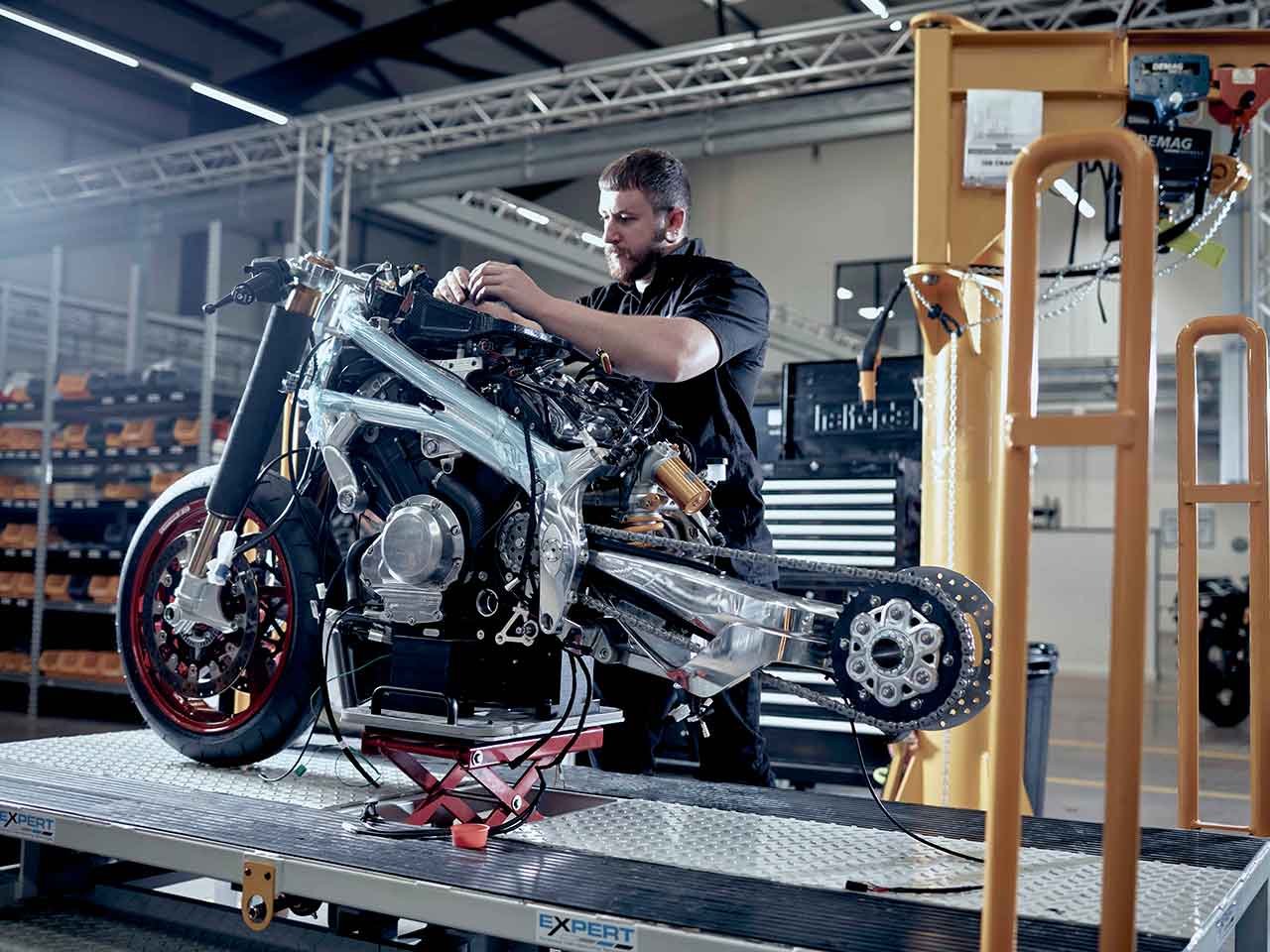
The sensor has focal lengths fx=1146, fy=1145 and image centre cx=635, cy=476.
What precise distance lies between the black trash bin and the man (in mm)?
1521

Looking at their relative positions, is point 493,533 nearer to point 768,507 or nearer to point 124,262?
point 768,507

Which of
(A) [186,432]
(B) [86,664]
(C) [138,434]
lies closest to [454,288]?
(A) [186,432]

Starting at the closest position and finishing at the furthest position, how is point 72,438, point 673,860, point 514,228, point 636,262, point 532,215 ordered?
1. point 673,860
2. point 636,262
3. point 72,438
4. point 532,215
5. point 514,228

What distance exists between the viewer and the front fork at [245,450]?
8.16 ft

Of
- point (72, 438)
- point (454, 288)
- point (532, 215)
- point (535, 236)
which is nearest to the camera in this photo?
point (454, 288)

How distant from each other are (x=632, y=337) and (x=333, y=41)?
1121cm

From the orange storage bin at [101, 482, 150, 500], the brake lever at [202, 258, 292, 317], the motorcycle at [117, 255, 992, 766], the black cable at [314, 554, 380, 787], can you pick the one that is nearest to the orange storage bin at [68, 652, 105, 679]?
the orange storage bin at [101, 482, 150, 500]

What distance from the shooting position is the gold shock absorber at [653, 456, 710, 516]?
7.41 ft

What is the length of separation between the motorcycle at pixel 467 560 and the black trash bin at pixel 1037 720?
1.93 meters

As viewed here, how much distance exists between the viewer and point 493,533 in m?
2.27

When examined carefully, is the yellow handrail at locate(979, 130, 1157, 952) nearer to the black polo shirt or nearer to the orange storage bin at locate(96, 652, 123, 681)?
the black polo shirt

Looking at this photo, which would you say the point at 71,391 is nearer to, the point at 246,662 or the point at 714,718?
the point at 246,662

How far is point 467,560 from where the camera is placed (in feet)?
7.34

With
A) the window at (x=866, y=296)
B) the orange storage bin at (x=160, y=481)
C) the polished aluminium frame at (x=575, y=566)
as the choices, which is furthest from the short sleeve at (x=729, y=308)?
the window at (x=866, y=296)
